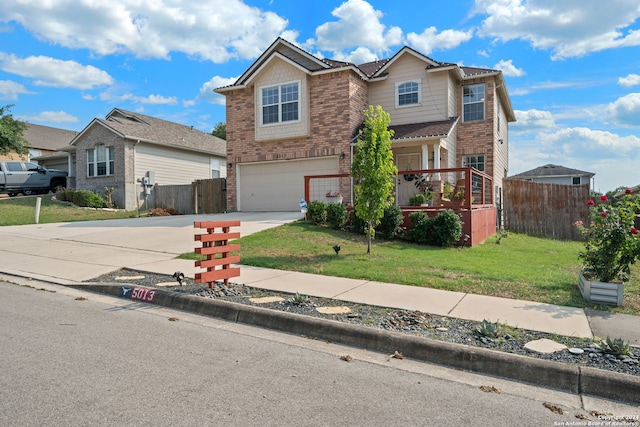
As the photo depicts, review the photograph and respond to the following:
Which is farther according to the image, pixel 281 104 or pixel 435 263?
pixel 281 104

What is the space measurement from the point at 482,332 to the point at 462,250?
6.79 m

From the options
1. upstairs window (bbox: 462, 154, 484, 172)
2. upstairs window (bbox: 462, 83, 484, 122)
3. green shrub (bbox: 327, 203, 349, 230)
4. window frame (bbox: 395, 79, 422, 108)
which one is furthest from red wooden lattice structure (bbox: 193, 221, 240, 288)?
upstairs window (bbox: 462, 83, 484, 122)

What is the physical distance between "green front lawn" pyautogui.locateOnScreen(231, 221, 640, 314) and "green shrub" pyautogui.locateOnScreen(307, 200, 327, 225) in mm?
410

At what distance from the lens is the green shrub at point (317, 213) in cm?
1321

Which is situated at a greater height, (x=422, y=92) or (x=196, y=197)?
(x=422, y=92)

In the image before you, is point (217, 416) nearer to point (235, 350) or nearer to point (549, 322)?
point (235, 350)

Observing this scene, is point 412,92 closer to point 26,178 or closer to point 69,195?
point 69,195

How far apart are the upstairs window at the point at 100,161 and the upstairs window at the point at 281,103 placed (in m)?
10.9

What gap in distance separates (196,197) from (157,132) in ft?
23.3

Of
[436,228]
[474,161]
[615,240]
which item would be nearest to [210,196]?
[474,161]

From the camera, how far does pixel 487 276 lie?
7711mm

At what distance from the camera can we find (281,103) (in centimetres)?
1916

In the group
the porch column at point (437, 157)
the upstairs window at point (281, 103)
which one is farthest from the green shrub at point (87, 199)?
the porch column at point (437, 157)

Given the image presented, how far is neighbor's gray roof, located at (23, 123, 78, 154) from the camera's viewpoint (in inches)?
1656
